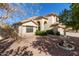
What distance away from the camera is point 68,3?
3770 mm

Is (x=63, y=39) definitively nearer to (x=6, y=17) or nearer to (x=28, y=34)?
(x=28, y=34)

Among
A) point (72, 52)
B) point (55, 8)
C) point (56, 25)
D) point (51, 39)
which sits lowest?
point (72, 52)

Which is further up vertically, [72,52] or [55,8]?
[55,8]

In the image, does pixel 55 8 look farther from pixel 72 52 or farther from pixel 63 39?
pixel 72 52

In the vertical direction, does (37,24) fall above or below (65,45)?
above

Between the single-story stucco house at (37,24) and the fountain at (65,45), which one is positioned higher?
the single-story stucco house at (37,24)

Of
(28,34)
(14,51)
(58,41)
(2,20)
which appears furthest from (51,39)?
(2,20)

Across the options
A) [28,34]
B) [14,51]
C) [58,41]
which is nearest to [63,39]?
[58,41]

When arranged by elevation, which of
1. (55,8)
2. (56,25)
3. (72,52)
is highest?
(55,8)

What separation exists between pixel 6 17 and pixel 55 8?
0.91 m

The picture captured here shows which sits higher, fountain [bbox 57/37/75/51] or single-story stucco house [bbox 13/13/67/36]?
single-story stucco house [bbox 13/13/67/36]

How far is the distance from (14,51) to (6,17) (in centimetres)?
63

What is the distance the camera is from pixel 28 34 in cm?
379

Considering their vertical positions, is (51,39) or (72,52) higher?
(51,39)
